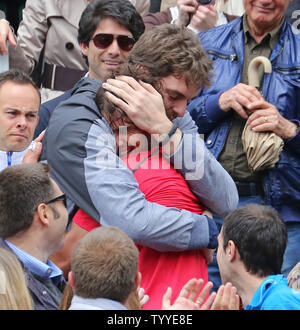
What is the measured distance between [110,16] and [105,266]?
2.21 m

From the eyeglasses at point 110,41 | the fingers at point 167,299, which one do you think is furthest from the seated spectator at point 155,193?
the eyeglasses at point 110,41

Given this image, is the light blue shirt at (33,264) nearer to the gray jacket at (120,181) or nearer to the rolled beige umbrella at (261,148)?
the gray jacket at (120,181)

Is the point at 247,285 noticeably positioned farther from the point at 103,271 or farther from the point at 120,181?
the point at 103,271

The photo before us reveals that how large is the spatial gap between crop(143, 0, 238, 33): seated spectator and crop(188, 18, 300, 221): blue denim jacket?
29 cm

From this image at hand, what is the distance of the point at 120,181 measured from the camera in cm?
340

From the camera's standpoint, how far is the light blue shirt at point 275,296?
3340 millimetres

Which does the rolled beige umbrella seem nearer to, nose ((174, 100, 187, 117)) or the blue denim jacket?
the blue denim jacket

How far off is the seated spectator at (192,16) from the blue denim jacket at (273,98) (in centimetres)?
29

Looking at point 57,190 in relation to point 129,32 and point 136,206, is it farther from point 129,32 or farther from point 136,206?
point 129,32

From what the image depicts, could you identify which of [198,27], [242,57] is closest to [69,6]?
[198,27]

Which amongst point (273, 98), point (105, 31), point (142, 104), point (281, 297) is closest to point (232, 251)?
point (281, 297)
